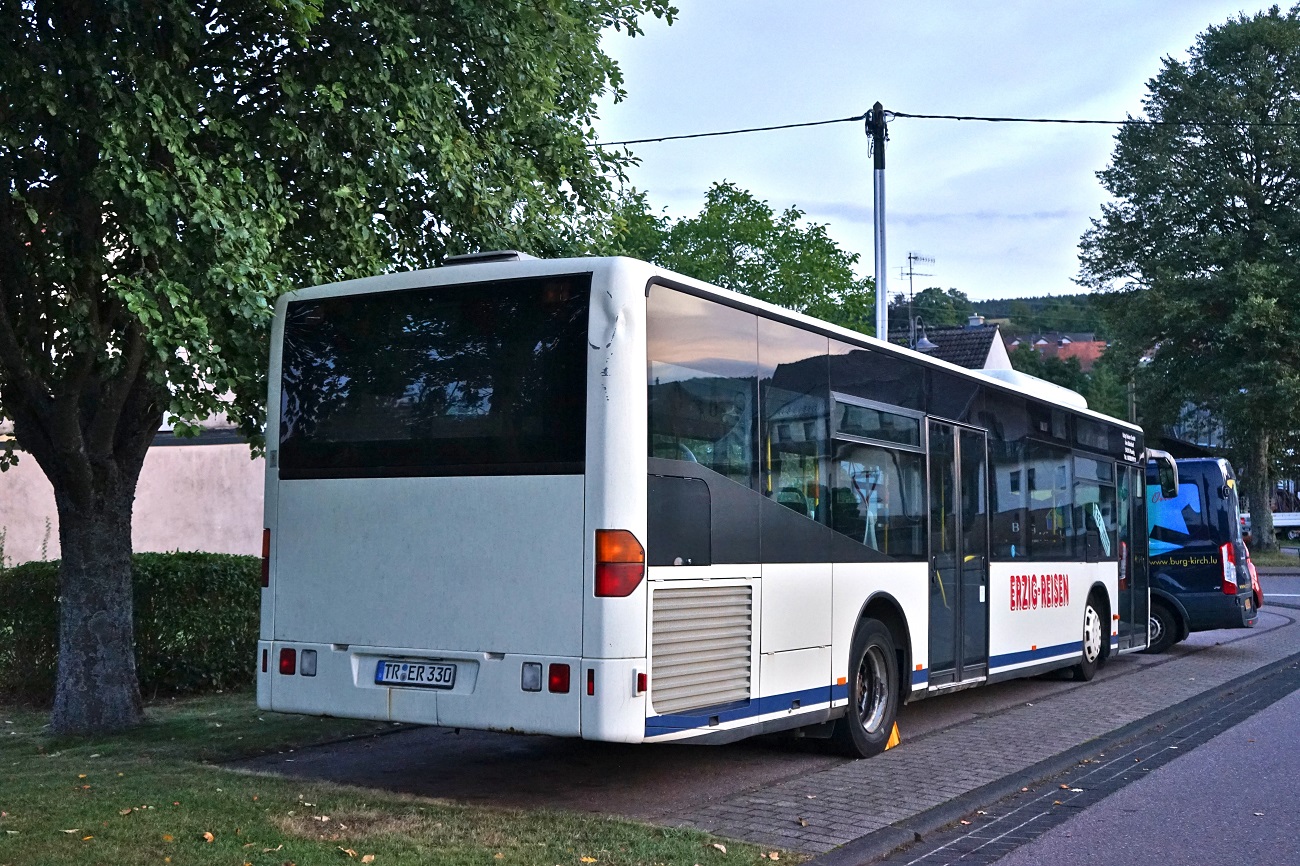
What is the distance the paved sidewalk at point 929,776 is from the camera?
748 cm

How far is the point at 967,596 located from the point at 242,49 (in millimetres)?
7301

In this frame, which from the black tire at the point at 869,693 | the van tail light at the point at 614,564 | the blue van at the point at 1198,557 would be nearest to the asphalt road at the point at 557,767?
the black tire at the point at 869,693

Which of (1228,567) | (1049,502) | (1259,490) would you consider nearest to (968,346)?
(1259,490)

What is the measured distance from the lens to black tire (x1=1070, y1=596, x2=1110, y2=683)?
15.3 metres

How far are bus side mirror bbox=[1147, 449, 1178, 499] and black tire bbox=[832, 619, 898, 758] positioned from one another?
29.9 feet

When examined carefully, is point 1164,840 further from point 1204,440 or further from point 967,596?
point 1204,440

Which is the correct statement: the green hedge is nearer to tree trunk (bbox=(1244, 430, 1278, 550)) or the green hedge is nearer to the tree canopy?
tree trunk (bbox=(1244, 430, 1278, 550))

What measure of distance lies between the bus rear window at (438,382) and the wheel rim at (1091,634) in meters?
Result: 9.40

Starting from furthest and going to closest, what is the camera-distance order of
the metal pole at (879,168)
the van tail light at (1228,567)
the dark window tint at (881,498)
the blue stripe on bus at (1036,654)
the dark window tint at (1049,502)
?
the metal pole at (879,168) < the van tail light at (1228,567) < the dark window tint at (1049,502) < the blue stripe on bus at (1036,654) < the dark window tint at (881,498)

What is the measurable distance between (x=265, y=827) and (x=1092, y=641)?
1089cm

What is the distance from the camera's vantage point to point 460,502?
789 cm

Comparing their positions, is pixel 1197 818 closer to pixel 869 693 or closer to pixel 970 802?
pixel 970 802

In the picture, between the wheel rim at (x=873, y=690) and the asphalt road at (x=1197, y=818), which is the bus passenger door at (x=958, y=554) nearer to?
the wheel rim at (x=873, y=690)

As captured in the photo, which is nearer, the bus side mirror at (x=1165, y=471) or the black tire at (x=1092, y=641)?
the black tire at (x=1092, y=641)
